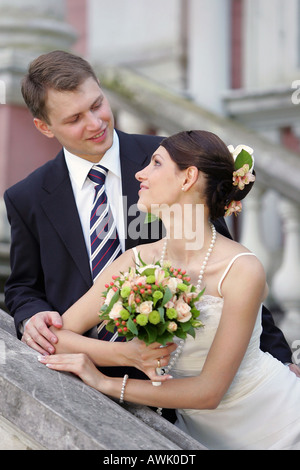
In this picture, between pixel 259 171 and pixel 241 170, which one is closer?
pixel 241 170

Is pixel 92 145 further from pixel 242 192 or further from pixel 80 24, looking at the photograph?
pixel 80 24

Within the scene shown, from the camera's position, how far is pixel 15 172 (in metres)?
6.32

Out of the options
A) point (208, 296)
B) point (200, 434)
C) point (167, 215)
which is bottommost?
point (200, 434)

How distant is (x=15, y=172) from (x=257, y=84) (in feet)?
7.52

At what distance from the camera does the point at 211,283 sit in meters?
3.30

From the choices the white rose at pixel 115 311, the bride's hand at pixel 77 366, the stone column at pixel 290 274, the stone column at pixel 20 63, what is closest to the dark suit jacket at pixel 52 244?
the bride's hand at pixel 77 366

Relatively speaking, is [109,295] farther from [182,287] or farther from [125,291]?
[182,287]

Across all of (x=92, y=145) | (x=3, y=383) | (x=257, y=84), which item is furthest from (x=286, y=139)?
(x=3, y=383)

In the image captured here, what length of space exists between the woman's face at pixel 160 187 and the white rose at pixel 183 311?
1.81ft

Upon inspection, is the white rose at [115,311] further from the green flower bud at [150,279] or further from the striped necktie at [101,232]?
the striped necktie at [101,232]

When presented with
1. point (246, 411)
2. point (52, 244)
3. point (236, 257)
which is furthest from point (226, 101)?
point (246, 411)

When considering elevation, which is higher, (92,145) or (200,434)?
(92,145)

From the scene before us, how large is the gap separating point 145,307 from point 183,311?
13cm

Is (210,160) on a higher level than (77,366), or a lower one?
higher
